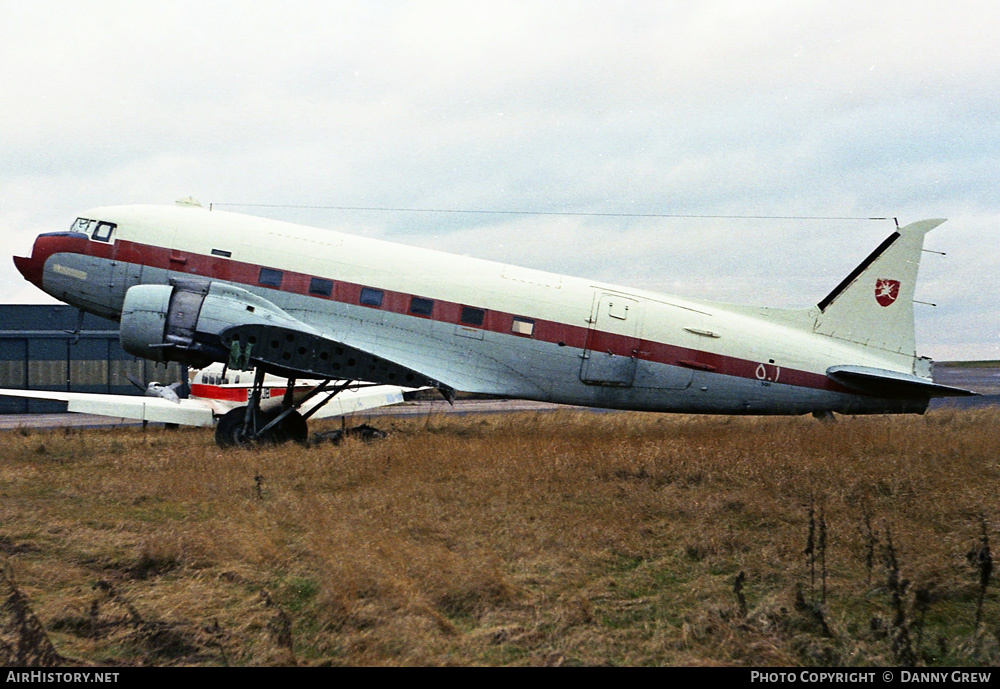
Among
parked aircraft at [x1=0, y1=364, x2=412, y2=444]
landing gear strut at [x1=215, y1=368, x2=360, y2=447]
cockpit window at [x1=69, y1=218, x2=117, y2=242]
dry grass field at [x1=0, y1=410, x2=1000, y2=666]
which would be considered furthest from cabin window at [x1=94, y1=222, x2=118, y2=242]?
dry grass field at [x1=0, y1=410, x2=1000, y2=666]

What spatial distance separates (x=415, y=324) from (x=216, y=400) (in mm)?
11860

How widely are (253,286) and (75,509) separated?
6.86 m

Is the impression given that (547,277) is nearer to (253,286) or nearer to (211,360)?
(253,286)

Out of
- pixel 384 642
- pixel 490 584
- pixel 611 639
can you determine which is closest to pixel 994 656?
pixel 611 639

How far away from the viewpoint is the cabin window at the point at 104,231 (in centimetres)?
1773

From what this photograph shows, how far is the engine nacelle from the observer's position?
1644 centimetres

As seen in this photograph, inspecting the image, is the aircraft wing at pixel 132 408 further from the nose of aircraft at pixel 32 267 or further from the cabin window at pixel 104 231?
the cabin window at pixel 104 231

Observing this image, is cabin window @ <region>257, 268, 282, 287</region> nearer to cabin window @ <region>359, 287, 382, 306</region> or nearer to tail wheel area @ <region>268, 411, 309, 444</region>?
cabin window @ <region>359, 287, 382, 306</region>

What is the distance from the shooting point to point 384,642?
6270 millimetres

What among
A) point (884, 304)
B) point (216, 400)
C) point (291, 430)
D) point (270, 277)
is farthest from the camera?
point (216, 400)

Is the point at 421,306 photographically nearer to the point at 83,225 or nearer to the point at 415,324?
the point at 415,324

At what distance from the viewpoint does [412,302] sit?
681 inches

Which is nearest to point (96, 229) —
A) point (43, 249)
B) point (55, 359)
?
point (43, 249)

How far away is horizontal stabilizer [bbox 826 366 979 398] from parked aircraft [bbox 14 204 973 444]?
4 centimetres
